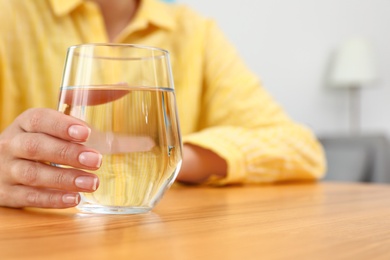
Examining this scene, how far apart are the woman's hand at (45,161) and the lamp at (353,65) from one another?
254cm

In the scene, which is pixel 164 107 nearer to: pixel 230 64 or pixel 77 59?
pixel 77 59

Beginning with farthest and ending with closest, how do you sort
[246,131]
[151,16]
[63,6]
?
[151,16], [63,6], [246,131]

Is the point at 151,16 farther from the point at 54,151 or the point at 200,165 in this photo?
the point at 54,151

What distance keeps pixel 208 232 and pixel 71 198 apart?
13 centimetres

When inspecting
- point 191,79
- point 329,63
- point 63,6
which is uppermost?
point 329,63

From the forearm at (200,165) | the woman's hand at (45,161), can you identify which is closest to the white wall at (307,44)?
the forearm at (200,165)

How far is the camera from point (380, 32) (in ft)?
10.7

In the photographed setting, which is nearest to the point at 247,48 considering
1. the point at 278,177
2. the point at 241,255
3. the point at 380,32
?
the point at 380,32

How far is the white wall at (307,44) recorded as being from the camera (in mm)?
2453

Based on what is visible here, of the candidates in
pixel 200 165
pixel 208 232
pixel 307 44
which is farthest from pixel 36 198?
pixel 307 44

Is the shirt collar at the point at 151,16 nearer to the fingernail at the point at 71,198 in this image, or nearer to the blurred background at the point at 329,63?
the fingernail at the point at 71,198

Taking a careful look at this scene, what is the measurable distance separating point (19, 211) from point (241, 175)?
1.46 ft

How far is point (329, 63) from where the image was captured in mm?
2973

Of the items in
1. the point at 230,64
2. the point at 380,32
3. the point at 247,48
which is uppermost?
the point at 380,32
